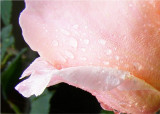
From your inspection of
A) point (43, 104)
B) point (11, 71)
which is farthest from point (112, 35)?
point (11, 71)

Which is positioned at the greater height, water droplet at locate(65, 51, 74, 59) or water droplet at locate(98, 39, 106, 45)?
water droplet at locate(98, 39, 106, 45)

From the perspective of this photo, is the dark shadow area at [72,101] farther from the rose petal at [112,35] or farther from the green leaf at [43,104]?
the rose petal at [112,35]

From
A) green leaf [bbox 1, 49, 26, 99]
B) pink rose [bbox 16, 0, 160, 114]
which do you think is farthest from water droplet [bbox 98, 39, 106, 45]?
green leaf [bbox 1, 49, 26, 99]

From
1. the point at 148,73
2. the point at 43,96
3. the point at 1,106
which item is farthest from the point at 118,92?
the point at 1,106

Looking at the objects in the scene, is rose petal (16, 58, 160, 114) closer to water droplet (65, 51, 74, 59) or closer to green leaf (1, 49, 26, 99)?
water droplet (65, 51, 74, 59)

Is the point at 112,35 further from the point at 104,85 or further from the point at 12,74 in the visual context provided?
the point at 12,74

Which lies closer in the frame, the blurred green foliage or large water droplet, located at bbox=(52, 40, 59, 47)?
large water droplet, located at bbox=(52, 40, 59, 47)

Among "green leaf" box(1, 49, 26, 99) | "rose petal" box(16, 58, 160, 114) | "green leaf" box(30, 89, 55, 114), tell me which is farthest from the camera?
"green leaf" box(1, 49, 26, 99)

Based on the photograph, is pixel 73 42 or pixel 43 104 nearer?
pixel 73 42
